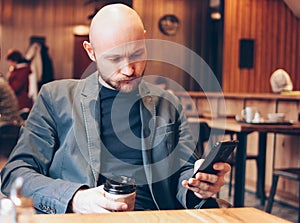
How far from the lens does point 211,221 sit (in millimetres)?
1142

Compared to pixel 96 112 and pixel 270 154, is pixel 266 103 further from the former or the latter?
pixel 96 112

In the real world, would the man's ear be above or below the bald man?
above

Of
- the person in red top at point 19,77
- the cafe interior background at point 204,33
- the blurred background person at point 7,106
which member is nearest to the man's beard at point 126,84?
the blurred background person at point 7,106

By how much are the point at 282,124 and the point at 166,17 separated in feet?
18.9

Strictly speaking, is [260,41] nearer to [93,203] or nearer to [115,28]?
[115,28]

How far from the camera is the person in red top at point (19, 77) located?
863 cm

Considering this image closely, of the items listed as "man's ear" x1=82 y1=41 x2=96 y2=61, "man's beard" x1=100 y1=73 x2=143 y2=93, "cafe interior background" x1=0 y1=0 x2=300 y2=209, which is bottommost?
"man's beard" x1=100 y1=73 x2=143 y2=93

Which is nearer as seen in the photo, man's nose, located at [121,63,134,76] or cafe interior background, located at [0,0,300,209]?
man's nose, located at [121,63,134,76]

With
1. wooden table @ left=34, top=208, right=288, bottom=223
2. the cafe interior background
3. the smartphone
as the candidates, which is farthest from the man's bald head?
the cafe interior background

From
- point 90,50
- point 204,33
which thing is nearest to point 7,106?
point 204,33

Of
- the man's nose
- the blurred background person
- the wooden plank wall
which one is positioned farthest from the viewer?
the wooden plank wall

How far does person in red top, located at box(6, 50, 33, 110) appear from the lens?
8.63 metres

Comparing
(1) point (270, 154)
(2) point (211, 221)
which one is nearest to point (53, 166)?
(2) point (211, 221)

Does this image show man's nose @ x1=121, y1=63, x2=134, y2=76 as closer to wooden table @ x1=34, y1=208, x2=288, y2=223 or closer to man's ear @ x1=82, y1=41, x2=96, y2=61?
man's ear @ x1=82, y1=41, x2=96, y2=61
